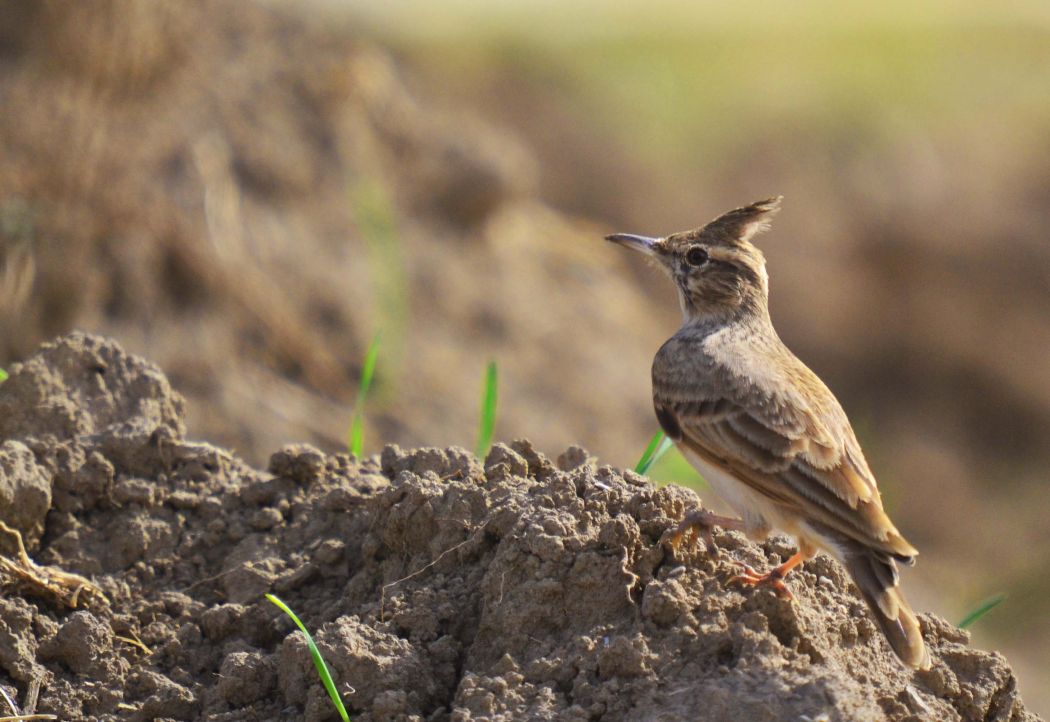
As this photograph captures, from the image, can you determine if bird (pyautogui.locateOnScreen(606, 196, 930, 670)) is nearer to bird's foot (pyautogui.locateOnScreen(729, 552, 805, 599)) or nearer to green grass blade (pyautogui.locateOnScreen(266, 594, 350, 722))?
bird's foot (pyautogui.locateOnScreen(729, 552, 805, 599))

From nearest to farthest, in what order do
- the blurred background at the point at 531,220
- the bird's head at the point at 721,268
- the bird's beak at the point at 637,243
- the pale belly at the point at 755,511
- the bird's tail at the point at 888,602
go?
the bird's tail at the point at 888,602 < the pale belly at the point at 755,511 < the bird's head at the point at 721,268 < the bird's beak at the point at 637,243 < the blurred background at the point at 531,220

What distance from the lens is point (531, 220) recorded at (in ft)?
39.0

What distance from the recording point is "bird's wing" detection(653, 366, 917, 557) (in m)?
3.91

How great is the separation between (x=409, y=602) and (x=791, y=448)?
128 cm

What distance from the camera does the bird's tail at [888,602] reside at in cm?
355

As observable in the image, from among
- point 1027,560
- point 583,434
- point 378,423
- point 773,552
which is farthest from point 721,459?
point 1027,560

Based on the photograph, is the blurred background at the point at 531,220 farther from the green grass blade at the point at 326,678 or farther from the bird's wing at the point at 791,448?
the green grass blade at the point at 326,678

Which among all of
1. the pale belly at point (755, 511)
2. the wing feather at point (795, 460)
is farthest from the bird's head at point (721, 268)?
the pale belly at point (755, 511)

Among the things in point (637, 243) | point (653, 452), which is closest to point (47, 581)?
point (653, 452)

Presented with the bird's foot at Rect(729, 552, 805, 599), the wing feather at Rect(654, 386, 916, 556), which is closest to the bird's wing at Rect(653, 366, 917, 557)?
the wing feather at Rect(654, 386, 916, 556)

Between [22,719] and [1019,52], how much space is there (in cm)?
1613

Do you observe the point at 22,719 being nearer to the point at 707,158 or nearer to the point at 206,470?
the point at 206,470

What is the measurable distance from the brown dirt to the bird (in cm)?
14

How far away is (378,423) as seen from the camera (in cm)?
905
